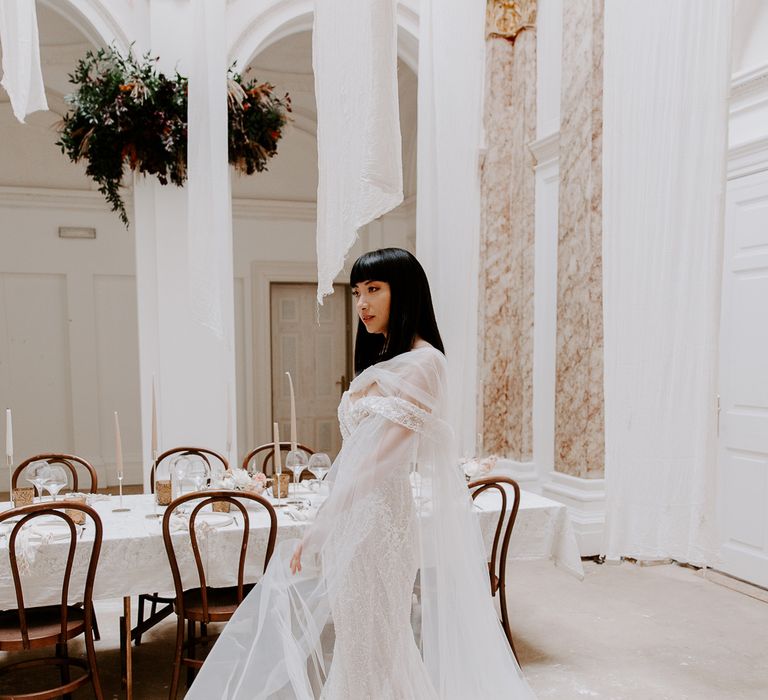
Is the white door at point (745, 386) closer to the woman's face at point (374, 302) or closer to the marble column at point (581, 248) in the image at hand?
the marble column at point (581, 248)

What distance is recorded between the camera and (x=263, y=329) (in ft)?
23.2

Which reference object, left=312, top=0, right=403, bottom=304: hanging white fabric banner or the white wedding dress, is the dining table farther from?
left=312, top=0, right=403, bottom=304: hanging white fabric banner

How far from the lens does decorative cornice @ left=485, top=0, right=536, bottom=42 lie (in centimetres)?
519

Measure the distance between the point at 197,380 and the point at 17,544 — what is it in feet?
7.35

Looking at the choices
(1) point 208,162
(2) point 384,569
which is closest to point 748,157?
(1) point 208,162

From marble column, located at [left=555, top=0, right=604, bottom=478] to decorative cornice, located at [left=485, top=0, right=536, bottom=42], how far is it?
0.48 metres

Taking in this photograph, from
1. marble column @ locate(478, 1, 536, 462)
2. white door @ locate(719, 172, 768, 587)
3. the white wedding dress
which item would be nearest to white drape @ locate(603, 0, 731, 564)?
the white wedding dress

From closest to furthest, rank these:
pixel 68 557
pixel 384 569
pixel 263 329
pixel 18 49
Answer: pixel 384 569 → pixel 18 49 → pixel 68 557 → pixel 263 329

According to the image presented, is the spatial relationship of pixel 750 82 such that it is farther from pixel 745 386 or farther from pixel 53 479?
pixel 53 479

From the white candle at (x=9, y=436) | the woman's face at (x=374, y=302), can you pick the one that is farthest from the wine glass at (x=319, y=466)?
the woman's face at (x=374, y=302)

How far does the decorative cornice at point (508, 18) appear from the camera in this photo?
5.19 metres

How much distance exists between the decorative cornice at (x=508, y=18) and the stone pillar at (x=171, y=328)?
2.39 metres

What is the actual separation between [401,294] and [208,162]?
110 centimetres

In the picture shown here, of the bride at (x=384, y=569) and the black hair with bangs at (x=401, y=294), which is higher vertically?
the black hair with bangs at (x=401, y=294)
